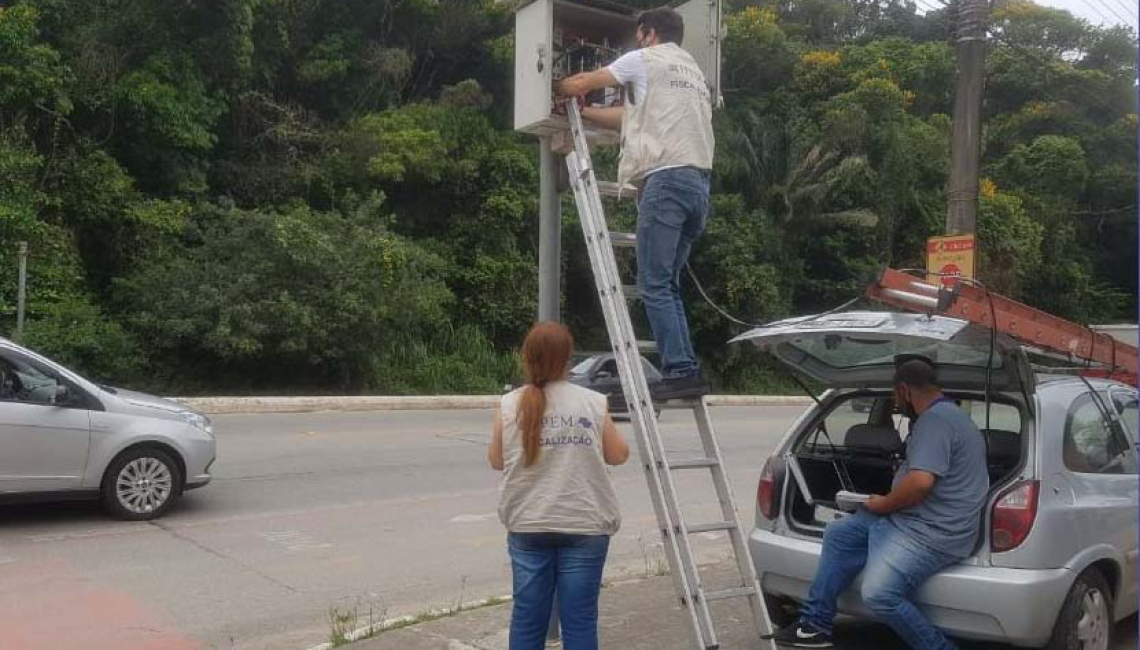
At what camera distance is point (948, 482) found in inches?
190

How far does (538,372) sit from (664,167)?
51.9 inches

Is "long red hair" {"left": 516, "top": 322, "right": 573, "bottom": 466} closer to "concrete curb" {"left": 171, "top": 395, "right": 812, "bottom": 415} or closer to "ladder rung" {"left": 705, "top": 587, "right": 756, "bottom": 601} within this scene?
"ladder rung" {"left": 705, "top": 587, "right": 756, "bottom": 601}

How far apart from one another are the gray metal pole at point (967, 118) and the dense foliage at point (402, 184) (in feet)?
10.5

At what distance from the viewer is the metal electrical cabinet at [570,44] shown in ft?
17.4

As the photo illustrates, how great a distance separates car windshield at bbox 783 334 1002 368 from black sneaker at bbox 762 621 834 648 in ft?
4.73

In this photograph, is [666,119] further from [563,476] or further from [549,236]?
[563,476]

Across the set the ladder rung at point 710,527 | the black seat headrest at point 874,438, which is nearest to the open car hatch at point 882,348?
the black seat headrest at point 874,438

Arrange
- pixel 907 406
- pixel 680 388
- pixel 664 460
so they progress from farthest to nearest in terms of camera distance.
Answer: pixel 907 406 → pixel 680 388 → pixel 664 460

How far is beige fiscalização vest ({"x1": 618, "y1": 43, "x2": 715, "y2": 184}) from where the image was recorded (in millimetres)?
4715

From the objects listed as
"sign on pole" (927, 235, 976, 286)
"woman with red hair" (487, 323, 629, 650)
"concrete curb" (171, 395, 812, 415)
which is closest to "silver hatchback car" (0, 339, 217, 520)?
"woman with red hair" (487, 323, 629, 650)

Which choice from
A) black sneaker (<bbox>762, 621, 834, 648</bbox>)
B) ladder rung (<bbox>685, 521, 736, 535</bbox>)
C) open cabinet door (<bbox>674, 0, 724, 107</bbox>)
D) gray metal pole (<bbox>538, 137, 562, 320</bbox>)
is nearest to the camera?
ladder rung (<bbox>685, 521, 736, 535</bbox>)

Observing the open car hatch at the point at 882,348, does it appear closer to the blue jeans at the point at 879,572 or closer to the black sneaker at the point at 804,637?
the blue jeans at the point at 879,572

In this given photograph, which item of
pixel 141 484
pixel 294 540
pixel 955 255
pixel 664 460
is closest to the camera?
pixel 664 460

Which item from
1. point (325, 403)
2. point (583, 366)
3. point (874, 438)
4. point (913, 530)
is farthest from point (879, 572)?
point (325, 403)
